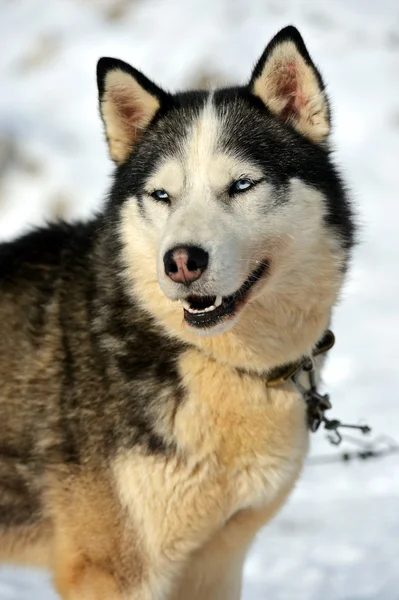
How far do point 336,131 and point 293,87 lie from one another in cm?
576

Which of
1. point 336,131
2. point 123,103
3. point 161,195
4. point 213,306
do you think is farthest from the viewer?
point 336,131

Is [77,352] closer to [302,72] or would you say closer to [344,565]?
[302,72]

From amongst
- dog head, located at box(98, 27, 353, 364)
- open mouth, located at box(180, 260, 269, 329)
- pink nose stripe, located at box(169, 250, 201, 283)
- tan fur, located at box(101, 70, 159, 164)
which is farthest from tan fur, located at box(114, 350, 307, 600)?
tan fur, located at box(101, 70, 159, 164)

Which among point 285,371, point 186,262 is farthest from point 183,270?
point 285,371

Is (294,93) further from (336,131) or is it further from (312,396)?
(336,131)

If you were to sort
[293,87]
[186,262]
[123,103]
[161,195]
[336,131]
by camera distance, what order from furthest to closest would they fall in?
[336,131] → [123,103] → [293,87] → [161,195] → [186,262]

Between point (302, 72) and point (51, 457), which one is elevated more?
point (302, 72)

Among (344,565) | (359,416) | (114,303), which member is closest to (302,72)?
(114,303)

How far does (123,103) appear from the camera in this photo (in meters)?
2.86

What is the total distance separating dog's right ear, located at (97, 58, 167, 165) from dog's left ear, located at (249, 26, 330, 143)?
1.17ft

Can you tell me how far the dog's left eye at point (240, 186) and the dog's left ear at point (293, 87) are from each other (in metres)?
0.34

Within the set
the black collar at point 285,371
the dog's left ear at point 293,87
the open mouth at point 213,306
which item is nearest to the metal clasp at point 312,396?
the black collar at point 285,371

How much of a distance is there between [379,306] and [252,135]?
179 inches

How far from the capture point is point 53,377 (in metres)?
2.83
